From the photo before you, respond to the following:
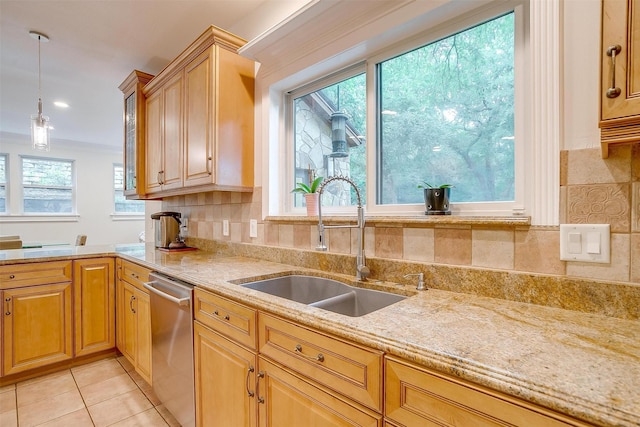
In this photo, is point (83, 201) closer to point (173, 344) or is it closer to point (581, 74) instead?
point (173, 344)

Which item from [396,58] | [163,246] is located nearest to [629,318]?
[396,58]

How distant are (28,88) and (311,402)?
4371 millimetres

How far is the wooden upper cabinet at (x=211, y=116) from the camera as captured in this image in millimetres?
1979

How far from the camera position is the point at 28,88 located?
3.39m

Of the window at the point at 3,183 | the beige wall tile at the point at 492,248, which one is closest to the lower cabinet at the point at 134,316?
the beige wall tile at the point at 492,248

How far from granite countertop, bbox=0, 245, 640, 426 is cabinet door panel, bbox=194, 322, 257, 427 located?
26 centimetres

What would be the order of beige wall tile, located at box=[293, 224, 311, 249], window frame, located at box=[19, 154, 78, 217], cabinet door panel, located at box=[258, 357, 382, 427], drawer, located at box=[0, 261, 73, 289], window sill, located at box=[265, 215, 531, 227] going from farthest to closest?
1. window frame, located at box=[19, 154, 78, 217]
2. drawer, located at box=[0, 261, 73, 289]
3. beige wall tile, located at box=[293, 224, 311, 249]
4. window sill, located at box=[265, 215, 531, 227]
5. cabinet door panel, located at box=[258, 357, 382, 427]

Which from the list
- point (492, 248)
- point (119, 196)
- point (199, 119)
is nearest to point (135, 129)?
point (199, 119)

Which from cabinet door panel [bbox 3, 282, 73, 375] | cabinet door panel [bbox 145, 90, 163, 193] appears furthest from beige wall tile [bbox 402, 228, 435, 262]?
cabinet door panel [bbox 3, 282, 73, 375]

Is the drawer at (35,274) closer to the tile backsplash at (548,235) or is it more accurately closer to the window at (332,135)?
A: the window at (332,135)

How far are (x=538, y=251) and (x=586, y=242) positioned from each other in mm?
126

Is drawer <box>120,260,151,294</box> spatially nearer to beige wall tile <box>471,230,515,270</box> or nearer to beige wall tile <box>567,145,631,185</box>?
beige wall tile <box>471,230,515,270</box>

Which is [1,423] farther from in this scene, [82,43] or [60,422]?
[82,43]

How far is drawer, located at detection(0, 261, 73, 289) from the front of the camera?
213cm
